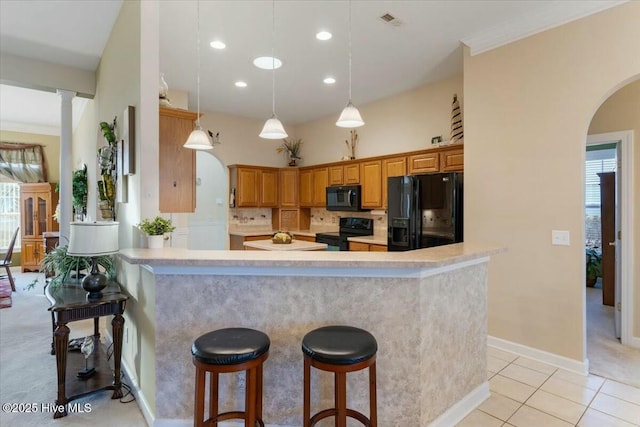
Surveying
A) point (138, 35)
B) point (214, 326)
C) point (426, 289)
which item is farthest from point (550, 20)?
point (214, 326)

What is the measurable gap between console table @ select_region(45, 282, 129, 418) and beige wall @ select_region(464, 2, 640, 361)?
3.27 meters

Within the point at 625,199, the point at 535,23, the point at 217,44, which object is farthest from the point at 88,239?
the point at 625,199

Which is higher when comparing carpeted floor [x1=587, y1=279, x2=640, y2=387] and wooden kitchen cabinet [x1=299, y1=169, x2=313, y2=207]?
wooden kitchen cabinet [x1=299, y1=169, x2=313, y2=207]

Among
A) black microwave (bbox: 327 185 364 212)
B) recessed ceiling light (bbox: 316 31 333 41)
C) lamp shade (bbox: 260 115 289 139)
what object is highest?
recessed ceiling light (bbox: 316 31 333 41)

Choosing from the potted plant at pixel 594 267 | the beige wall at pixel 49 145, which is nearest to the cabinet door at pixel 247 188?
the beige wall at pixel 49 145

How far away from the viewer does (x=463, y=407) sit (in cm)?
225

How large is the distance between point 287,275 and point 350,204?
354cm

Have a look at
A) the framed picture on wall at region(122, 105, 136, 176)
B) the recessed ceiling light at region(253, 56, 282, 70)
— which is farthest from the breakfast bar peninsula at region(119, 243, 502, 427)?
the recessed ceiling light at region(253, 56, 282, 70)

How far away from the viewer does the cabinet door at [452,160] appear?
158 inches

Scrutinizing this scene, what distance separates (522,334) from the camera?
10.4ft

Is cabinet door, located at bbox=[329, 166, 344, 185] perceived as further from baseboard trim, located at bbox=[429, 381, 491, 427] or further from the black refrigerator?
baseboard trim, located at bbox=[429, 381, 491, 427]

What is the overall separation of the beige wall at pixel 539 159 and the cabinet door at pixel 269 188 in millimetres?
3849

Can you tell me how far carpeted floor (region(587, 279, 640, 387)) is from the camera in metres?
2.80

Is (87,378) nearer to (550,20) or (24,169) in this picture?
(550,20)
